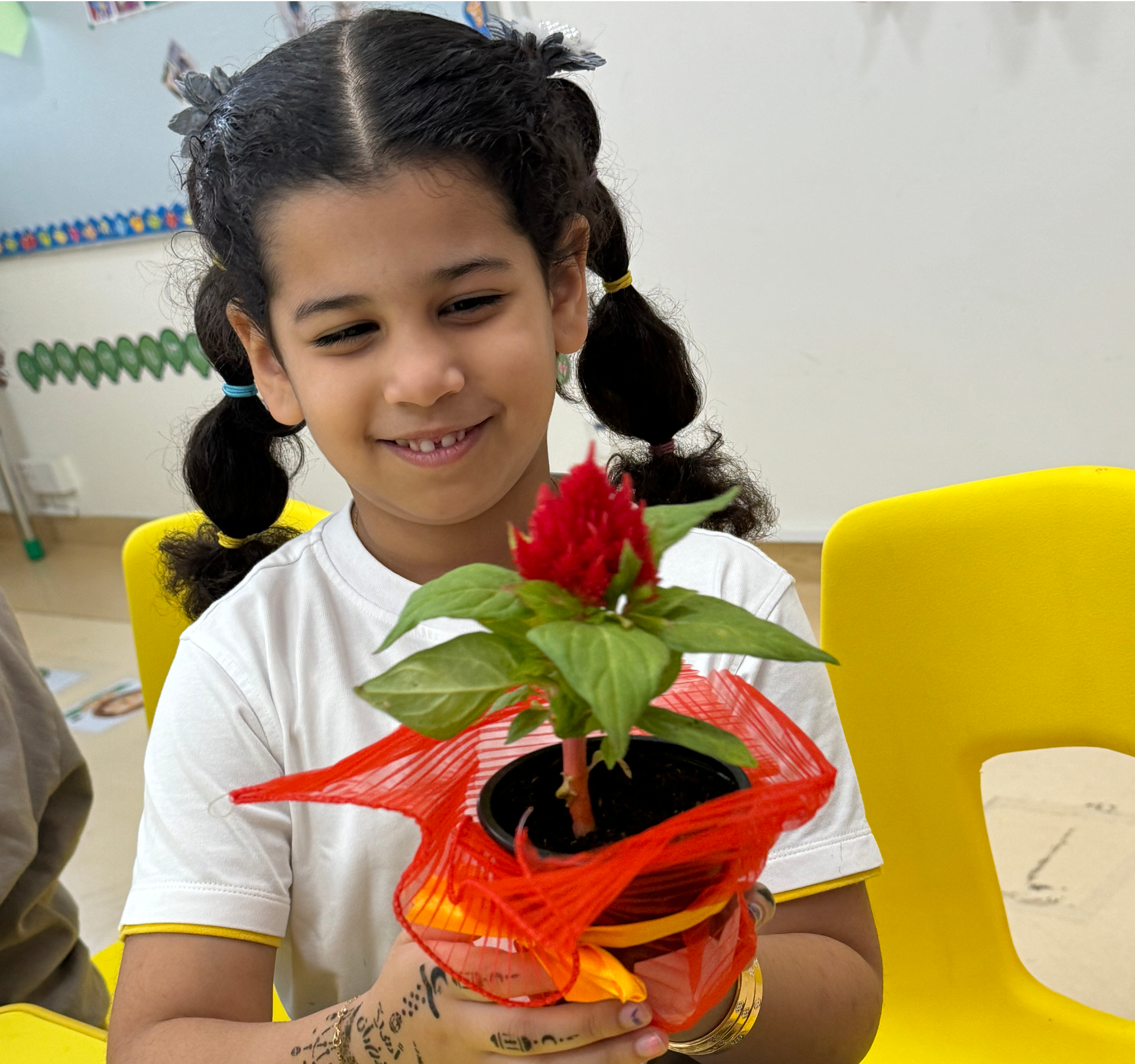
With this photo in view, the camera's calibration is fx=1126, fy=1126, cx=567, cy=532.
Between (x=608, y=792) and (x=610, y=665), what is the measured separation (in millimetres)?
106

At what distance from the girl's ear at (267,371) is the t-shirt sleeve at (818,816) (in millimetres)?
363

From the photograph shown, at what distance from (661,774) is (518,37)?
0.58 m

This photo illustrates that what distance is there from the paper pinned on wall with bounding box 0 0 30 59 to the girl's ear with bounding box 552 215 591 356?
288 centimetres

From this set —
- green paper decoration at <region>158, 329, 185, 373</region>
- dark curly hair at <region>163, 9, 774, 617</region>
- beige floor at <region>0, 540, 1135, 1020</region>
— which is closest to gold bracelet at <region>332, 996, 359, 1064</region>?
dark curly hair at <region>163, 9, 774, 617</region>

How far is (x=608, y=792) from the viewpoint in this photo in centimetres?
43

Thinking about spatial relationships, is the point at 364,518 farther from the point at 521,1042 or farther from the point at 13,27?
the point at 13,27

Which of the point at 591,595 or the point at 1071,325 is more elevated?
the point at 591,595

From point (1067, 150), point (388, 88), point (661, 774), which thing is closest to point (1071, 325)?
point (1067, 150)

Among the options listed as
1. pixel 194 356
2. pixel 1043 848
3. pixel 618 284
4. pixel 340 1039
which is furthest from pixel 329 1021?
pixel 194 356

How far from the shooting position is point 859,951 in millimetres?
→ 726

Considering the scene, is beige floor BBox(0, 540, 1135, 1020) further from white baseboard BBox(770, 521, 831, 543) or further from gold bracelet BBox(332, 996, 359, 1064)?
gold bracelet BBox(332, 996, 359, 1064)

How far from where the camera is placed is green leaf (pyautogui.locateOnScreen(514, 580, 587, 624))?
14.6 inches

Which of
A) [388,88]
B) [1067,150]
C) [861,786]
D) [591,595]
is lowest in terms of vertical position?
[861,786]

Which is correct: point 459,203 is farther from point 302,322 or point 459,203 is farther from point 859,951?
point 859,951
